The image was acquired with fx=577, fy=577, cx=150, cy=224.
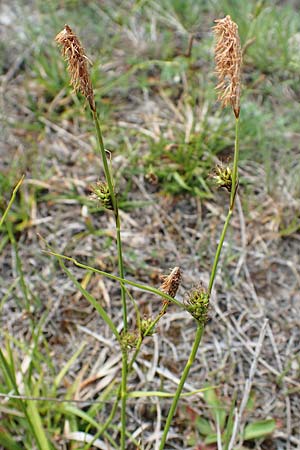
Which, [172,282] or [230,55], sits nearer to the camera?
[230,55]

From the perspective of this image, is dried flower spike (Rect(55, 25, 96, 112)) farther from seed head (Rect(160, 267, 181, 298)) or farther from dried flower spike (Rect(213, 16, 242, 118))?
seed head (Rect(160, 267, 181, 298))

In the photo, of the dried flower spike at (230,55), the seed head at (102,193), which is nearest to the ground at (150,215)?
the seed head at (102,193)

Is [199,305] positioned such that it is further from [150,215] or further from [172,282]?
[150,215]

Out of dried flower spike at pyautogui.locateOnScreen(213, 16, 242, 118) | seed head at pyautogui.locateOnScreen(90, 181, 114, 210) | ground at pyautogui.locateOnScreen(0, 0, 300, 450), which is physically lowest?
ground at pyautogui.locateOnScreen(0, 0, 300, 450)

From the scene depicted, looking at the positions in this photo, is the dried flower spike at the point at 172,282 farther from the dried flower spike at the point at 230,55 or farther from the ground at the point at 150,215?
the ground at the point at 150,215

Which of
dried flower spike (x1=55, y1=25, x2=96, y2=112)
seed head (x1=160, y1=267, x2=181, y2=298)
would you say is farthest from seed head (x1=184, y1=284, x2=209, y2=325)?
dried flower spike (x1=55, y1=25, x2=96, y2=112)

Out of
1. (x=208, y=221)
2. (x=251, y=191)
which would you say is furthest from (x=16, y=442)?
(x=251, y=191)

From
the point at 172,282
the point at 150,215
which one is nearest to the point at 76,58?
the point at 172,282
